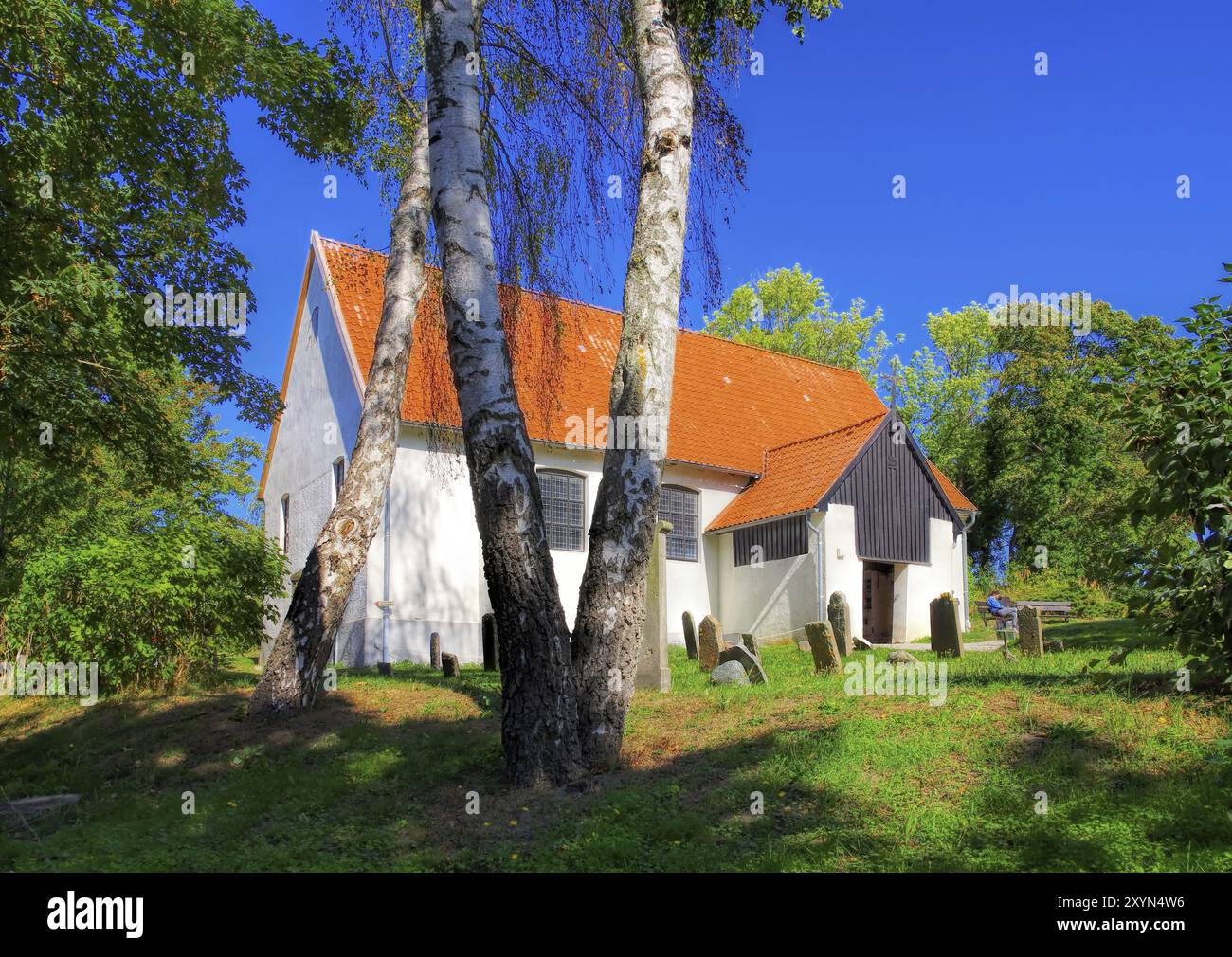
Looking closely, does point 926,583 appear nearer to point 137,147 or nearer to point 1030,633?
point 1030,633

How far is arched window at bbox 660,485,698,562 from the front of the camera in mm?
25906

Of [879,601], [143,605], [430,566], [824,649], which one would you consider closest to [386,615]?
[430,566]

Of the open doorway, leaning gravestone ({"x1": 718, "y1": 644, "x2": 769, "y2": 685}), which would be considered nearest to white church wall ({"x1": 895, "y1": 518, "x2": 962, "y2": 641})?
the open doorway

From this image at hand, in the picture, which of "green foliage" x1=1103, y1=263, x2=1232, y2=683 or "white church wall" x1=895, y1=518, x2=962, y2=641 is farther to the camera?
"white church wall" x1=895, y1=518, x2=962, y2=641

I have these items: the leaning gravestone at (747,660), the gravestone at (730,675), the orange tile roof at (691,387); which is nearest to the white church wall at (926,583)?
the orange tile roof at (691,387)

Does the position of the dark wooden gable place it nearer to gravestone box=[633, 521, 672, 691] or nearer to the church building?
the church building

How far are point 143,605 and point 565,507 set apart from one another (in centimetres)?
1213

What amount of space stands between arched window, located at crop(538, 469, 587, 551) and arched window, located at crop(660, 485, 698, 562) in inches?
87.6

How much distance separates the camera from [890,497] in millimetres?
25656

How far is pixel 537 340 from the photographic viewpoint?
24500 millimetres

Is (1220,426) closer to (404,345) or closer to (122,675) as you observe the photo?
(404,345)

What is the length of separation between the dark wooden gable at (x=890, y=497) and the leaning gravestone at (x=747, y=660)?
1114cm

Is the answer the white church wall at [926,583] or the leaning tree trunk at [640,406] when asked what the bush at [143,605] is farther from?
the white church wall at [926,583]
